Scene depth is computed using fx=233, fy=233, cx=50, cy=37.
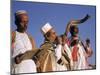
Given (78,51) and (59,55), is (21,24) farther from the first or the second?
(78,51)

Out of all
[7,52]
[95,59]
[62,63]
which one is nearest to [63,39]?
[62,63]

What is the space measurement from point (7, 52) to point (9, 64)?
0.11m

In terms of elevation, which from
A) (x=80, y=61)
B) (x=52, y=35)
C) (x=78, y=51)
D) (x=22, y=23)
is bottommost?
(x=80, y=61)

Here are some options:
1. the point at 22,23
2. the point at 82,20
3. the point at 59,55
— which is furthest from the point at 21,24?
the point at 82,20

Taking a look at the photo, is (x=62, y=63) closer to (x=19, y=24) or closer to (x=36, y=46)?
(x=36, y=46)

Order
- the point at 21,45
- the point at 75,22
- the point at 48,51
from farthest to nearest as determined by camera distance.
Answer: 1. the point at 75,22
2. the point at 48,51
3. the point at 21,45

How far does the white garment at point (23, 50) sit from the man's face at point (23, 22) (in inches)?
2.2

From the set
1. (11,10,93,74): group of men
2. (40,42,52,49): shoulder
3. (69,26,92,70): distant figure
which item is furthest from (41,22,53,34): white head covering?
(69,26,92,70): distant figure

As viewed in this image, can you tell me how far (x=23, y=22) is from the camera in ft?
7.12

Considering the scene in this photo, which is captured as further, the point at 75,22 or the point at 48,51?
the point at 75,22

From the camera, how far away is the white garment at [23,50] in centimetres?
213

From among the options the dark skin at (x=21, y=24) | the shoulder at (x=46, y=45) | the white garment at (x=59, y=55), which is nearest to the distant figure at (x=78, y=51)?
the white garment at (x=59, y=55)

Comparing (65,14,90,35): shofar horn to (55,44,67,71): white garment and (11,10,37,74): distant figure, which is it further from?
(11,10,37,74): distant figure

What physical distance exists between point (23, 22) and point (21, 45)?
22cm
